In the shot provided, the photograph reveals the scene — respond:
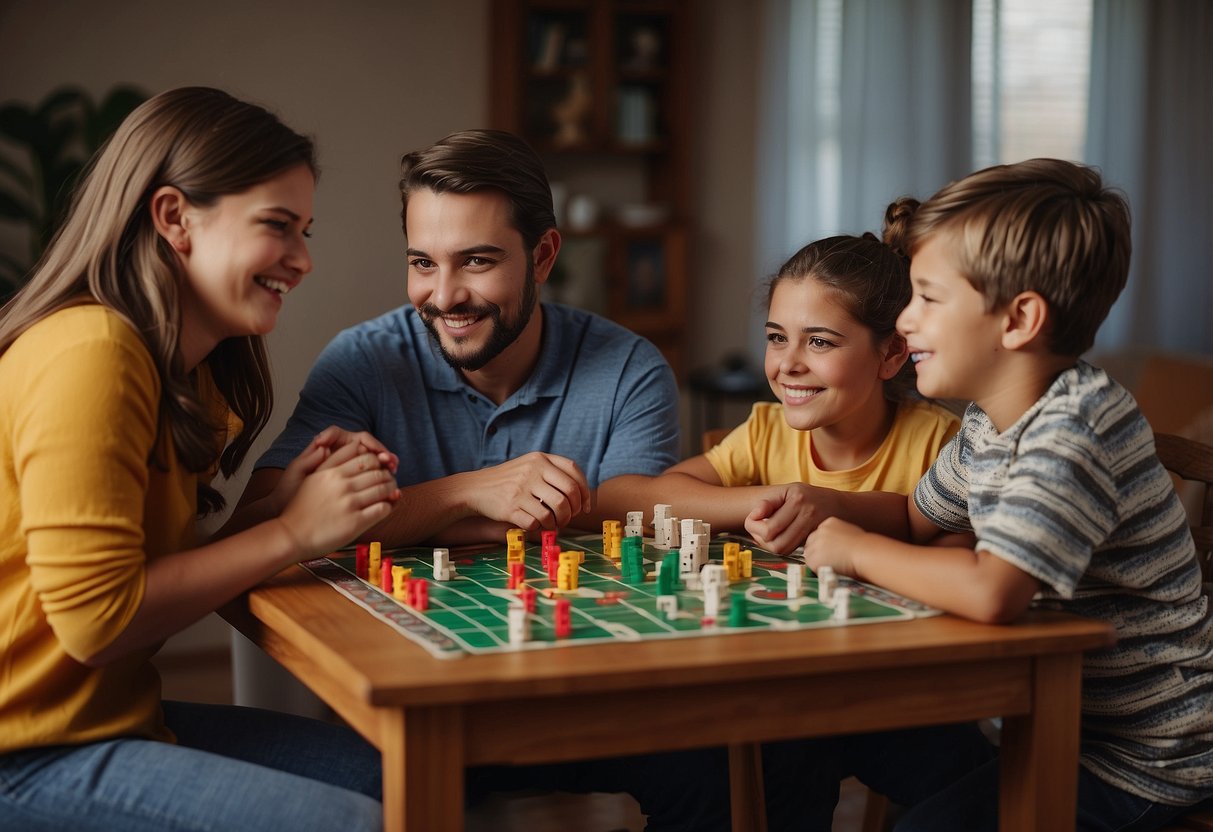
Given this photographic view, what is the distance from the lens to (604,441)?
91.1 inches

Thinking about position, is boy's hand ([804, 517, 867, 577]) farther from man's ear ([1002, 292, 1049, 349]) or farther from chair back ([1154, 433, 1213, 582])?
chair back ([1154, 433, 1213, 582])

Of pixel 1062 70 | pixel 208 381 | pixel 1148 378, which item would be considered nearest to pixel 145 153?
pixel 208 381

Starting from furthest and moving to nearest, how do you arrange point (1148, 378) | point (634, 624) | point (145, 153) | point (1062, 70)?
point (1062, 70) < point (1148, 378) < point (145, 153) < point (634, 624)

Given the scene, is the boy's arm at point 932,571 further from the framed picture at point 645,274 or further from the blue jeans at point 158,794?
the framed picture at point 645,274

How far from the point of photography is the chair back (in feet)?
6.29

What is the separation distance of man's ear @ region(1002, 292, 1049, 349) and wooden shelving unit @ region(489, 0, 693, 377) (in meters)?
3.91

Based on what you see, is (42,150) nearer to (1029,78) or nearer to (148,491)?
(148,491)

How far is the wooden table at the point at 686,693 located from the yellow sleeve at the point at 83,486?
18 centimetres

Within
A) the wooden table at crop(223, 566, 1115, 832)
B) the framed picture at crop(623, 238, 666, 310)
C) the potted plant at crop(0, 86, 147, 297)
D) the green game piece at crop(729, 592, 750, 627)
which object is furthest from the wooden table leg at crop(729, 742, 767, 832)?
the framed picture at crop(623, 238, 666, 310)

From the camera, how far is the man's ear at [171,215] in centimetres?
160

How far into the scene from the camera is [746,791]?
6.79 feet

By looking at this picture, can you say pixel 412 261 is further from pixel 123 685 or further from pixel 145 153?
pixel 123 685

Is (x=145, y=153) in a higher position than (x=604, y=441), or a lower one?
higher

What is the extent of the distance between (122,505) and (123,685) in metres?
0.28
